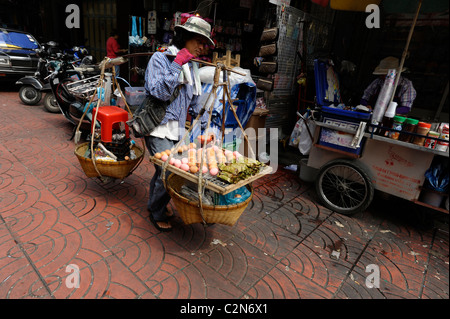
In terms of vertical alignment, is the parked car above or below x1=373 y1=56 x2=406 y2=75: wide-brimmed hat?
below

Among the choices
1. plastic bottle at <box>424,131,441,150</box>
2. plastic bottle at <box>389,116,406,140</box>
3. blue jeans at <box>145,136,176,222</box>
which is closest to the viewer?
blue jeans at <box>145,136,176,222</box>

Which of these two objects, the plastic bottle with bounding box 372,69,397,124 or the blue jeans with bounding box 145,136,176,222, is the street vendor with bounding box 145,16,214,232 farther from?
the plastic bottle with bounding box 372,69,397,124

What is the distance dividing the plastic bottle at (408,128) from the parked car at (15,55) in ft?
34.1

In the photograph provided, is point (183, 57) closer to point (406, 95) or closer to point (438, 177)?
point (438, 177)

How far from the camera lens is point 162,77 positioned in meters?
2.44

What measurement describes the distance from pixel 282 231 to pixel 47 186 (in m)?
3.27

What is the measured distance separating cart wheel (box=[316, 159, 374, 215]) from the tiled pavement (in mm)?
195

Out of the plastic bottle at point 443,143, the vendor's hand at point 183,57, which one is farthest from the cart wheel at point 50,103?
the plastic bottle at point 443,143

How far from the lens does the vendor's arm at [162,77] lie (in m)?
2.41

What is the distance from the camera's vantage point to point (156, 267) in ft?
8.20

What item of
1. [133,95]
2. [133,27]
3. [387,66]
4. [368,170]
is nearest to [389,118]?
[368,170]

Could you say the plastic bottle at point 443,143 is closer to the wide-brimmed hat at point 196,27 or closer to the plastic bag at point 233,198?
the plastic bag at point 233,198

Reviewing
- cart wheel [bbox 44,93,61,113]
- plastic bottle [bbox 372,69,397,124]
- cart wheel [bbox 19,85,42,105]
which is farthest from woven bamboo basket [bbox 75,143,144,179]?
cart wheel [bbox 19,85,42,105]

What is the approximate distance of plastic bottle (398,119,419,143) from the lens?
3.05m
